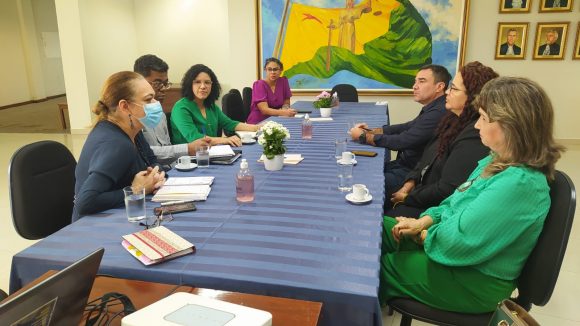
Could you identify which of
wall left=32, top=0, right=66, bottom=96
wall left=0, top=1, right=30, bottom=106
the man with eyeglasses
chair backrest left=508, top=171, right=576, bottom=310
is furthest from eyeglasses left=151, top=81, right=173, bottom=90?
wall left=32, top=0, right=66, bottom=96

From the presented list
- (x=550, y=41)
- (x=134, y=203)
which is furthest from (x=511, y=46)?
(x=134, y=203)

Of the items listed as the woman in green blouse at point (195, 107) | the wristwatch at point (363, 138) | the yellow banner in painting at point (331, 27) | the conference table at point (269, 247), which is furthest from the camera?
the yellow banner in painting at point (331, 27)

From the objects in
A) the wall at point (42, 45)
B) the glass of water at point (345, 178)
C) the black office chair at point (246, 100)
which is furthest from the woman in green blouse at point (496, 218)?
the wall at point (42, 45)

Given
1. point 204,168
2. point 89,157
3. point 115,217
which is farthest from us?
point 204,168

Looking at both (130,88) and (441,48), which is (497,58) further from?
(130,88)

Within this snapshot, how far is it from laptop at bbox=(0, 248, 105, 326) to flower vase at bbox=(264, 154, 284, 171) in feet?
4.62

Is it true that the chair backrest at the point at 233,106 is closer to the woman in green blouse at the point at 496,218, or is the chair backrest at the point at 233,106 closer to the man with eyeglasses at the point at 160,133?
the man with eyeglasses at the point at 160,133

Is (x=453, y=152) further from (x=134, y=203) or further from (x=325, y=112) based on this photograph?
(x=325, y=112)

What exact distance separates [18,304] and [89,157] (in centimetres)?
124

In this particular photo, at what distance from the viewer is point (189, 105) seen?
3.27m

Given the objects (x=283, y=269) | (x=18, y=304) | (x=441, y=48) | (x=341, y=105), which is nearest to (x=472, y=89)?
(x=283, y=269)

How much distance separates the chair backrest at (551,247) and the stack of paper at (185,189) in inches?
52.0

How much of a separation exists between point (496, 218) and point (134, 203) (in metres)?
1.33

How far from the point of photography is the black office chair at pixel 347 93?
584 centimetres
